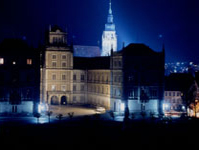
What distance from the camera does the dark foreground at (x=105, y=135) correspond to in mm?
41531

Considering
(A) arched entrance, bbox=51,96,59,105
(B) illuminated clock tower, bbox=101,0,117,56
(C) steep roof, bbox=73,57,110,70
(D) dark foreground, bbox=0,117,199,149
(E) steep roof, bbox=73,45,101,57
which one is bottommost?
(D) dark foreground, bbox=0,117,199,149

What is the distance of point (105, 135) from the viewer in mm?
46094

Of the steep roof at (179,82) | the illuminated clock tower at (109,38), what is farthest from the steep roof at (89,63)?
the illuminated clock tower at (109,38)

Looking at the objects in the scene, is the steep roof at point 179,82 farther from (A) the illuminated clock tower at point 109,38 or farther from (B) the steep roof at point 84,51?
(A) the illuminated clock tower at point 109,38

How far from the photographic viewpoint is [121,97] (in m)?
78.8

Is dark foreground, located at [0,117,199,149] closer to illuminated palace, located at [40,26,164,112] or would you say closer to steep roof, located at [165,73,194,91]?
illuminated palace, located at [40,26,164,112]

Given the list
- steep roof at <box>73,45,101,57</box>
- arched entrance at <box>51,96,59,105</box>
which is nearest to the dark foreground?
arched entrance at <box>51,96,59,105</box>

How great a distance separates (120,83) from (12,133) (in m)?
37.1

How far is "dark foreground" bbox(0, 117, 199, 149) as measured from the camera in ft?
136

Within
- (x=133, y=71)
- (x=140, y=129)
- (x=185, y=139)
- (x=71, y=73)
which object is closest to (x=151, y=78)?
(x=133, y=71)

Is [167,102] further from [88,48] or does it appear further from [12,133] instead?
[12,133]

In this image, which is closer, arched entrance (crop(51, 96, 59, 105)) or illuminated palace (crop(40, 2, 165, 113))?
illuminated palace (crop(40, 2, 165, 113))

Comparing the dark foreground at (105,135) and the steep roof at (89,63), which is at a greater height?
the steep roof at (89,63)

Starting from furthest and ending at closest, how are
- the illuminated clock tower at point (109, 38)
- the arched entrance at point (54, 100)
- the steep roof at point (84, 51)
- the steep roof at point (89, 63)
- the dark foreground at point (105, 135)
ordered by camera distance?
1. the illuminated clock tower at point (109, 38)
2. the steep roof at point (84, 51)
3. the steep roof at point (89, 63)
4. the arched entrance at point (54, 100)
5. the dark foreground at point (105, 135)
